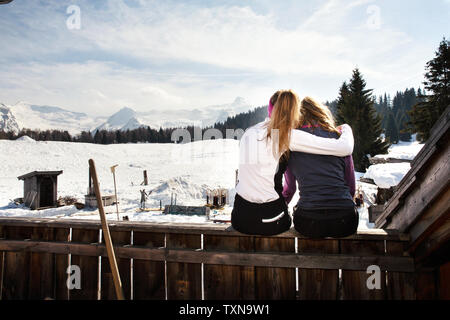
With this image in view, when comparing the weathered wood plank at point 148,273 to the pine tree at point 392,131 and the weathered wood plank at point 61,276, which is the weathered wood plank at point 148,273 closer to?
the weathered wood plank at point 61,276

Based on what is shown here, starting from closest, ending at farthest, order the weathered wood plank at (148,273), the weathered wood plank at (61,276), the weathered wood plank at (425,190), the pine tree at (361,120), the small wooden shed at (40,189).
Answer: the weathered wood plank at (425,190), the weathered wood plank at (148,273), the weathered wood plank at (61,276), the small wooden shed at (40,189), the pine tree at (361,120)

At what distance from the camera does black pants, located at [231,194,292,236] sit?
238cm

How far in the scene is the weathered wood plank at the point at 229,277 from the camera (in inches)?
98.6

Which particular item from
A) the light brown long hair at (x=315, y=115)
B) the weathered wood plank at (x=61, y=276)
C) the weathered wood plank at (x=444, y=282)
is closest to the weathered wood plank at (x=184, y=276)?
the weathered wood plank at (x=61, y=276)

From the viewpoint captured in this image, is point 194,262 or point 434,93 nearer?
point 194,262

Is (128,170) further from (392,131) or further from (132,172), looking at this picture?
(392,131)

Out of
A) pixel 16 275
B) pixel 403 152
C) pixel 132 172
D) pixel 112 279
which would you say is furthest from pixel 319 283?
pixel 132 172

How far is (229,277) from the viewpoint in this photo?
8.29 feet

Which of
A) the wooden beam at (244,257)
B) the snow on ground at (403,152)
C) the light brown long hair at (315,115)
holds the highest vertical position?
the snow on ground at (403,152)

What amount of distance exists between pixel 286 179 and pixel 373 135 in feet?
115

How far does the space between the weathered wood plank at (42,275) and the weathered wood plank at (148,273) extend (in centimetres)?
90

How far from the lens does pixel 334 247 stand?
2.42 m

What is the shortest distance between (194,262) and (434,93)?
24308 millimetres

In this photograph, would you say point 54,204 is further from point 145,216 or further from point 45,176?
point 145,216
